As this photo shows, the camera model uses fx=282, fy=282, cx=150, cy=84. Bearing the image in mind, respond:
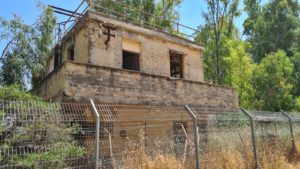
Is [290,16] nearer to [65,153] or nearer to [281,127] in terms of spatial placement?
[281,127]

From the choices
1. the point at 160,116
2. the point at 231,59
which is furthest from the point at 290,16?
the point at 160,116

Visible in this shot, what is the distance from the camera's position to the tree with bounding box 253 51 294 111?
A: 21.9 metres

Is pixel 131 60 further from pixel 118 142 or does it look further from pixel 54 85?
pixel 118 142

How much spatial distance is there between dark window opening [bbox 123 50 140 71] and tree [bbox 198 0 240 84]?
1214 centimetres

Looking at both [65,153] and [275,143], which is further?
[275,143]

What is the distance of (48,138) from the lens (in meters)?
6.18

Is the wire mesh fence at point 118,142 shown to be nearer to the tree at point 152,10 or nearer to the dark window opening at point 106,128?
the dark window opening at point 106,128

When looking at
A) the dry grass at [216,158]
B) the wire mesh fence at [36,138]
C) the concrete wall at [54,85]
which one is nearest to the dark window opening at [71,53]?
the concrete wall at [54,85]

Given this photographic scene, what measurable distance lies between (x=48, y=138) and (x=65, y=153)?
50cm

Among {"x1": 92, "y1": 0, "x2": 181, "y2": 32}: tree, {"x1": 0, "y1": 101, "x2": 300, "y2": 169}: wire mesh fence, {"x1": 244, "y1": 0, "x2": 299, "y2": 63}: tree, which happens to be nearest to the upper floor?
{"x1": 0, "y1": 101, "x2": 300, "y2": 169}: wire mesh fence

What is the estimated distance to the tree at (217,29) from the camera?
25.6m

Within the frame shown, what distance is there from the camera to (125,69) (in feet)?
38.3

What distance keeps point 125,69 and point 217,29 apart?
56.3ft

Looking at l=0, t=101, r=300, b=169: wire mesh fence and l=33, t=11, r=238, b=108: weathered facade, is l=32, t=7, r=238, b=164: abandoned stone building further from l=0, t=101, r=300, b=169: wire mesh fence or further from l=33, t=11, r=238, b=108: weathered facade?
l=0, t=101, r=300, b=169: wire mesh fence
